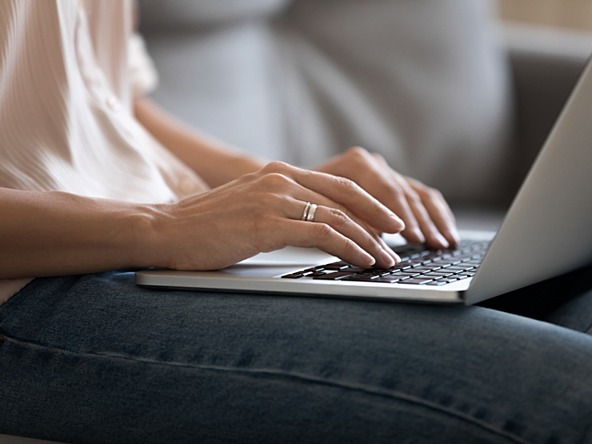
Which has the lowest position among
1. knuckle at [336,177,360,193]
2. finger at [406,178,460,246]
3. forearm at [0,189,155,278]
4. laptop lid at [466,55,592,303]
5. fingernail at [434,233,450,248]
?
forearm at [0,189,155,278]

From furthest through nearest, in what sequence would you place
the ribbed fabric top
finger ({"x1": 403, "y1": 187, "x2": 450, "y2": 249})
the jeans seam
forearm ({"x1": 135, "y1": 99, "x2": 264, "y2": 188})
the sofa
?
the sofa → forearm ({"x1": 135, "y1": 99, "x2": 264, "y2": 188}) → finger ({"x1": 403, "y1": 187, "x2": 450, "y2": 249}) → the ribbed fabric top → the jeans seam

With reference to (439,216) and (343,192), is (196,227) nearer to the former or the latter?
(343,192)

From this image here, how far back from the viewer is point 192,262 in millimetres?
723

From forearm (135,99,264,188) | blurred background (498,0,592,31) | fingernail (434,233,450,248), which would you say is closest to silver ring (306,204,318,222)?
fingernail (434,233,450,248)

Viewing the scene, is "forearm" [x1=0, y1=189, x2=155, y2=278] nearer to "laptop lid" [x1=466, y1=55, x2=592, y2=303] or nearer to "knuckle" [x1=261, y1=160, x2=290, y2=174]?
"knuckle" [x1=261, y1=160, x2=290, y2=174]

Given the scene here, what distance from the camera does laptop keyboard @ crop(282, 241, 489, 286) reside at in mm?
686

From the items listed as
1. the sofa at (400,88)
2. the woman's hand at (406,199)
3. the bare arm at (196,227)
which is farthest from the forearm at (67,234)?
the sofa at (400,88)

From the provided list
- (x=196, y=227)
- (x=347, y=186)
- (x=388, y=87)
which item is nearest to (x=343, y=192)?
(x=347, y=186)

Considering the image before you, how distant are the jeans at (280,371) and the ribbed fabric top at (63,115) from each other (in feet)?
0.32

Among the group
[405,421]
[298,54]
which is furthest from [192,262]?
[298,54]

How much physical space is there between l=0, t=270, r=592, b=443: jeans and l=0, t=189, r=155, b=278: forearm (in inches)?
1.0

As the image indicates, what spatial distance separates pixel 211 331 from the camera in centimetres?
67

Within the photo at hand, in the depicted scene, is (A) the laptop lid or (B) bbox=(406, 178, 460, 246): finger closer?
(A) the laptop lid

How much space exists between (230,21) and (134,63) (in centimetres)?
36
